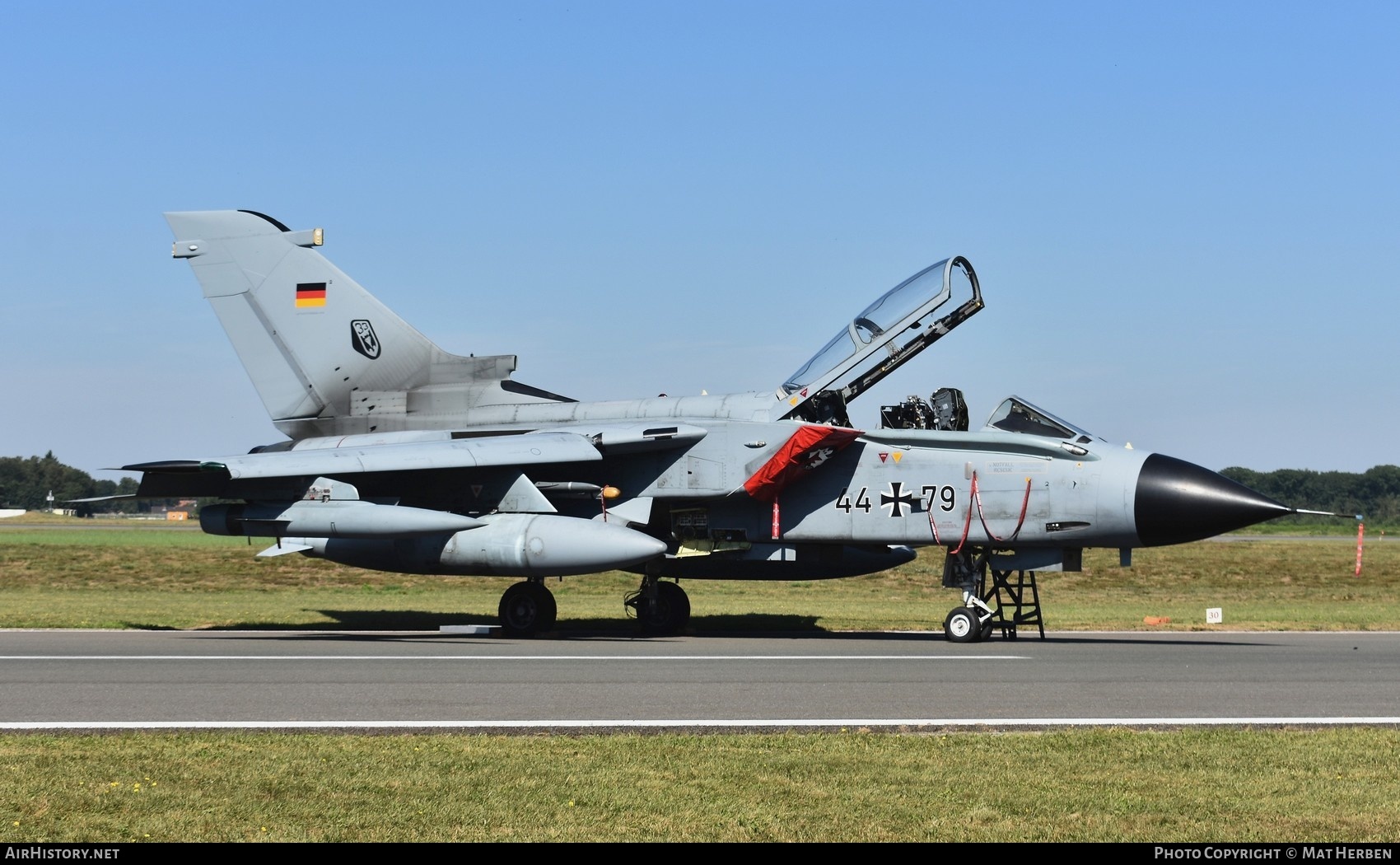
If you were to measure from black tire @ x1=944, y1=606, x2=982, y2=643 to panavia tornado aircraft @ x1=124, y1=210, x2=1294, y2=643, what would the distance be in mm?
24

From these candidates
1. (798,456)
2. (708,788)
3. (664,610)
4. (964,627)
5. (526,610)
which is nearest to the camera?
(708,788)

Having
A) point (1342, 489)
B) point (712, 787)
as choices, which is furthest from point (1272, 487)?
point (712, 787)

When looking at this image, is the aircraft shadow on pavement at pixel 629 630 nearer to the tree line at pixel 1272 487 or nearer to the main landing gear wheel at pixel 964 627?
the main landing gear wheel at pixel 964 627

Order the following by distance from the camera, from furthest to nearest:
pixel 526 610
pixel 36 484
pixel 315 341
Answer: pixel 36 484, pixel 315 341, pixel 526 610

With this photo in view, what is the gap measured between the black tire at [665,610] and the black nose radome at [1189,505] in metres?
6.20

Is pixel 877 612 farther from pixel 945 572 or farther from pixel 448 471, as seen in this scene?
pixel 448 471

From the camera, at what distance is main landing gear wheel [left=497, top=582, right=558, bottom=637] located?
17.6 metres

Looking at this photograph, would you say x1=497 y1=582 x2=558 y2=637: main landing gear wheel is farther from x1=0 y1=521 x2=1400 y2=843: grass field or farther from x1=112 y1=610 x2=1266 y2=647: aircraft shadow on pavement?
x1=0 y1=521 x2=1400 y2=843: grass field

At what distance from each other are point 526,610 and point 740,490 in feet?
10.6

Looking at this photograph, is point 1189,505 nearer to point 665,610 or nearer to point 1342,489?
point 665,610

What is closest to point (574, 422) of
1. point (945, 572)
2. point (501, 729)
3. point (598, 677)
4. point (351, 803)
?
point (945, 572)

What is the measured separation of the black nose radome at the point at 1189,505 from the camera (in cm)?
1467

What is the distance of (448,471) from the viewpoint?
1688 cm

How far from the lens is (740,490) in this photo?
1675 centimetres
